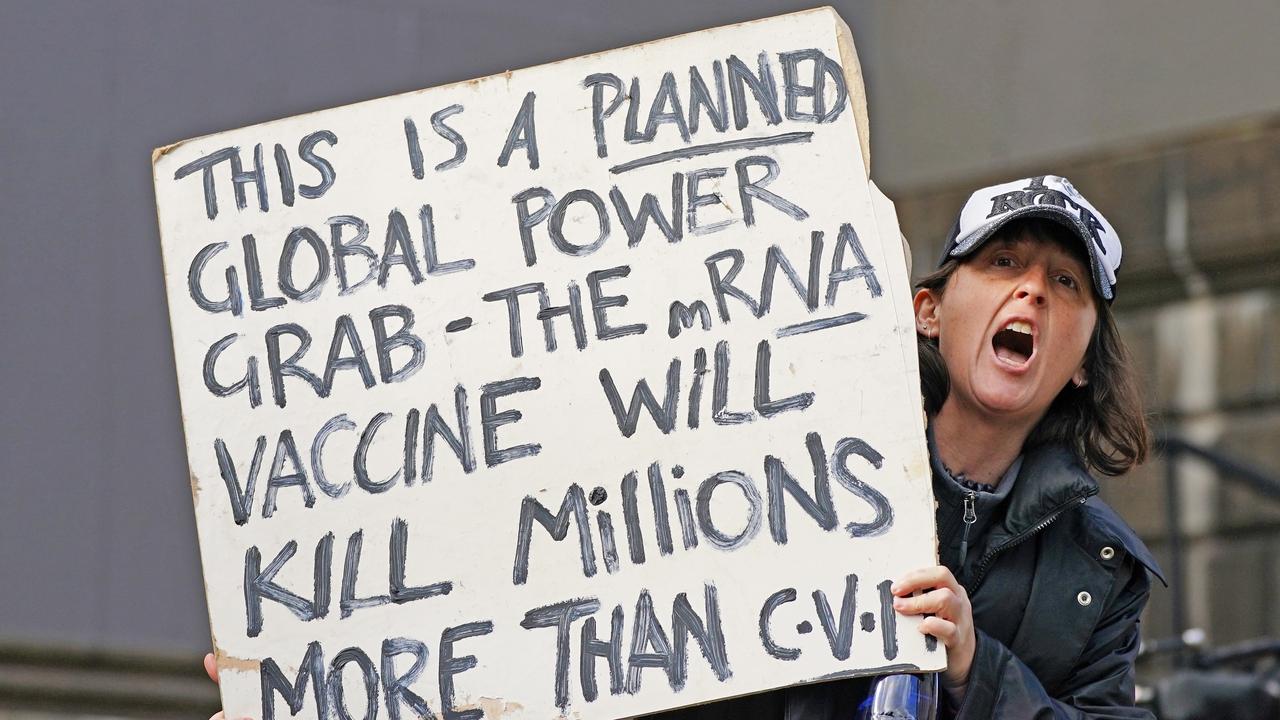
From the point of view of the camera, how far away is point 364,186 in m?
2.87

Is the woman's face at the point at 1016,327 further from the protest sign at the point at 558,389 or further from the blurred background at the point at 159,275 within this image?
the blurred background at the point at 159,275

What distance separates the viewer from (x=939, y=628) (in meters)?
2.49

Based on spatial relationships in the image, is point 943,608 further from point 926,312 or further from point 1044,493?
point 926,312

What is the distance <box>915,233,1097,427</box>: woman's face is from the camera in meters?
2.77

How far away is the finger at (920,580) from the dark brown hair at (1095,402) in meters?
0.42

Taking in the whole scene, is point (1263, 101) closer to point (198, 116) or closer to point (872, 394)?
point (198, 116)

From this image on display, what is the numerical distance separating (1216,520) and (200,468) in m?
4.69

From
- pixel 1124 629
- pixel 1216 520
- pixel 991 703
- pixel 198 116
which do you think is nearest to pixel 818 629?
pixel 991 703

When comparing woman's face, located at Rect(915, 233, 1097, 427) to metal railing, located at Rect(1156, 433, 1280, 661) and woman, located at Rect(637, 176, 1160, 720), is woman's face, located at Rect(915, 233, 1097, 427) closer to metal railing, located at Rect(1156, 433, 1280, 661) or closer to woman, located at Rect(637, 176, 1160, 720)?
woman, located at Rect(637, 176, 1160, 720)

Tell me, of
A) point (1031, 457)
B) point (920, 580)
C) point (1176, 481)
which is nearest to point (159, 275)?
point (1176, 481)

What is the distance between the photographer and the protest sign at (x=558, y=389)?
102 inches

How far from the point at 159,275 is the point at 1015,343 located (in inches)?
187

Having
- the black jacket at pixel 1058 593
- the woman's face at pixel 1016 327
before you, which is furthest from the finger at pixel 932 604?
the woman's face at pixel 1016 327

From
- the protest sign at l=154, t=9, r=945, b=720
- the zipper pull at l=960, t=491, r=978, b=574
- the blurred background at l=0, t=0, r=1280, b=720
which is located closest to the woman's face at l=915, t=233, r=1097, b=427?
the zipper pull at l=960, t=491, r=978, b=574
